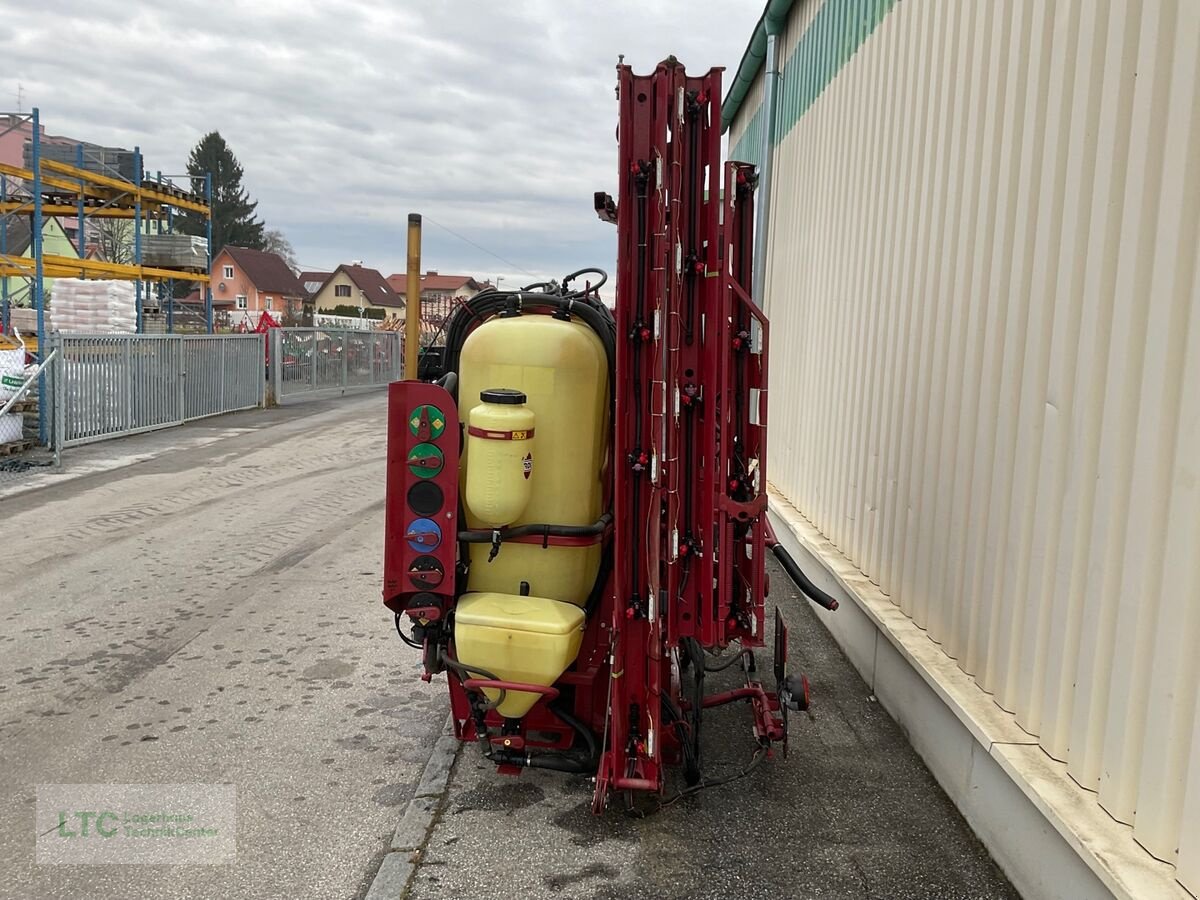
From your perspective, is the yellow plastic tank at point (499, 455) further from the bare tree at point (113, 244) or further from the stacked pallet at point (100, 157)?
the bare tree at point (113, 244)

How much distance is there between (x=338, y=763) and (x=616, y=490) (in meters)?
2.04

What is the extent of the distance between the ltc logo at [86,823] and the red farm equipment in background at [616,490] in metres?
1.47

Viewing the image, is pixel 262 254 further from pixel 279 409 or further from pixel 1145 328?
pixel 1145 328

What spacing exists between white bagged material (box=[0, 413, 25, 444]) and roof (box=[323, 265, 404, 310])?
70.2m

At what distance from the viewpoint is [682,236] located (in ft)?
12.4

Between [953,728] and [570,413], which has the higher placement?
[570,413]

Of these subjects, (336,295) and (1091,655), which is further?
(336,295)

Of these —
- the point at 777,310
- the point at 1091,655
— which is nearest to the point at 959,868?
the point at 1091,655

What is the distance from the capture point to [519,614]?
399cm

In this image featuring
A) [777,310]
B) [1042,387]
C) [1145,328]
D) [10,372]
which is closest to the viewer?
[1145,328]

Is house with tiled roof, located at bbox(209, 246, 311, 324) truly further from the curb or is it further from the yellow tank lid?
the yellow tank lid

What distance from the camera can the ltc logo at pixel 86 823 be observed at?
3.85 m

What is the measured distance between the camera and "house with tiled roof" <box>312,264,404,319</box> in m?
83.4

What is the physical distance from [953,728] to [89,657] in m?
5.07
